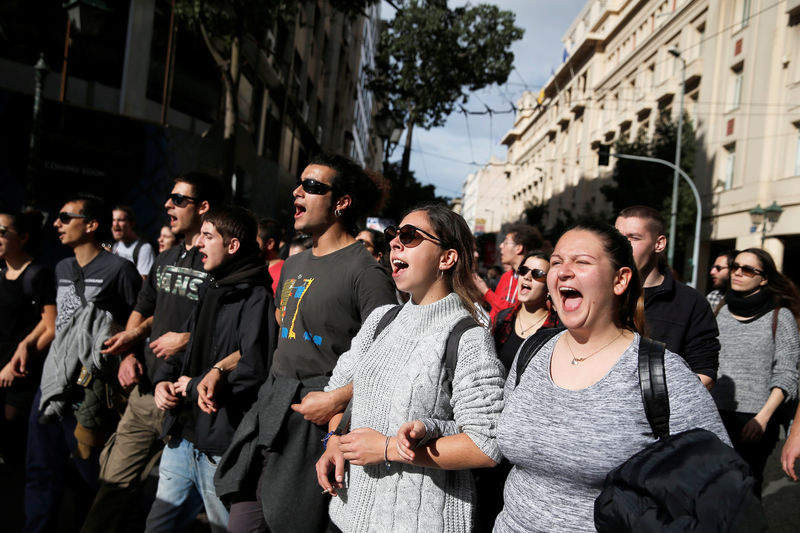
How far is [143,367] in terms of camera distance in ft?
11.9

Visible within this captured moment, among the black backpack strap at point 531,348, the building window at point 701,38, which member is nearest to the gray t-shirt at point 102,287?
the black backpack strap at point 531,348

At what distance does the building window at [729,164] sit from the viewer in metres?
25.1

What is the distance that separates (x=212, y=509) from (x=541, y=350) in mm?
1895

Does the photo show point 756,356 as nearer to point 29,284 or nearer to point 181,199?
point 181,199

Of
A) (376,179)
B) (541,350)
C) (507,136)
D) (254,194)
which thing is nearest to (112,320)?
(376,179)

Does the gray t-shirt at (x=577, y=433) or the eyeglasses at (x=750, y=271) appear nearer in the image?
the gray t-shirt at (x=577, y=433)

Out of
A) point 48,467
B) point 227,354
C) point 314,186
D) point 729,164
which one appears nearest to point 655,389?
point 314,186

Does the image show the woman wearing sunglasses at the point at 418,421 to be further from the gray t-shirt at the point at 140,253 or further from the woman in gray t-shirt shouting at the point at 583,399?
the gray t-shirt at the point at 140,253

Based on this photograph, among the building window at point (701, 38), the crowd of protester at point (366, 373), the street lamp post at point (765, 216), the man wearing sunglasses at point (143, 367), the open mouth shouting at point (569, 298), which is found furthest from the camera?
the building window at point (701, 38)

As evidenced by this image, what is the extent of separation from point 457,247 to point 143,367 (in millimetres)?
2197

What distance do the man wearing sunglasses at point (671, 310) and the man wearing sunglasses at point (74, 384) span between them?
323 cm

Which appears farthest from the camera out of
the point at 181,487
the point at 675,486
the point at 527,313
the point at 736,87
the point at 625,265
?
the point at 736,87

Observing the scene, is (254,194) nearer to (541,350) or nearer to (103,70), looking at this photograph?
(103,70)

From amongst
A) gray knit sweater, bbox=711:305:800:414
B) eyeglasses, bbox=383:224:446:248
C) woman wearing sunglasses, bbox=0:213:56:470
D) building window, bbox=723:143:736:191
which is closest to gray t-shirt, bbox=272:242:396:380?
eyeglasses, bbox=383:224:446:248
